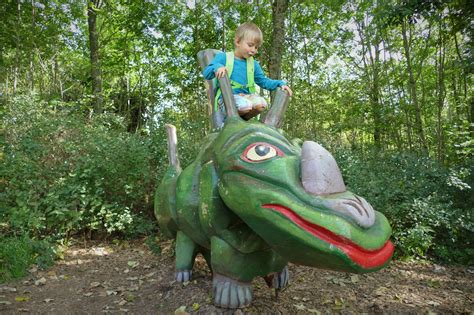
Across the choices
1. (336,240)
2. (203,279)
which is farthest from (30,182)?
(336,240)

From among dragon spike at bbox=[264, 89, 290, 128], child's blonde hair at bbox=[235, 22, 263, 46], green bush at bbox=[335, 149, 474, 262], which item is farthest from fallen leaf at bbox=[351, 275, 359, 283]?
child's blonde hair at bbox=[235, 22, 263, 46]

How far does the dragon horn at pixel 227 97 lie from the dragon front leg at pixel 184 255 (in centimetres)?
124

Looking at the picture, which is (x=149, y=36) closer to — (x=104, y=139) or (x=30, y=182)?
(x=104, y=139)

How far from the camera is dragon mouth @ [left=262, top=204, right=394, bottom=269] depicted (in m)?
1.76

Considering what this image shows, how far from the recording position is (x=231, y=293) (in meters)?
2.61

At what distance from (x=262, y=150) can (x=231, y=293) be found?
1.10 meters

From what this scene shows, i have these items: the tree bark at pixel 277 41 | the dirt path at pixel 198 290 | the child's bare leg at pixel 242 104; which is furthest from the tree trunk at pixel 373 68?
the child's bare leg at pixel 242 104

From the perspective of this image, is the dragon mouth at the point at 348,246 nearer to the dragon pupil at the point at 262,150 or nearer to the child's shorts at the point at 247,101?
the dragon pupil at the point at 262,150

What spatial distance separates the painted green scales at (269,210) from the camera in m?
1.80

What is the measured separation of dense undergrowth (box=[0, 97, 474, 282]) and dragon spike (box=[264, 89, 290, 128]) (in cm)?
275

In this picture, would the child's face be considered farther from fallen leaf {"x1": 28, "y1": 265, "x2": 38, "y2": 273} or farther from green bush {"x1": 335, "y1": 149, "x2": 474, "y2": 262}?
fallen leaf {"x1": 28, "y1": 265, "x2": 38, "y2": 273}

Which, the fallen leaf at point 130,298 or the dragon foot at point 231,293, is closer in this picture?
the dragon foot at point 231,293

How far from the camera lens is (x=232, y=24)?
36.6ft

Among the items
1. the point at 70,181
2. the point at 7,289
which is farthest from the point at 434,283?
the point at 70,181
